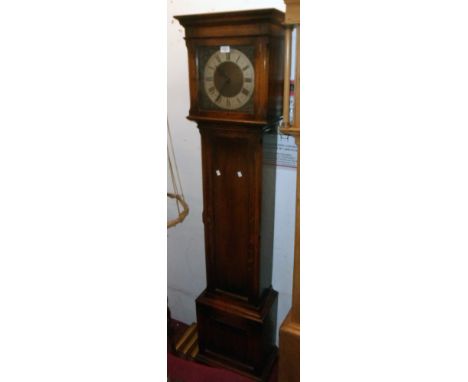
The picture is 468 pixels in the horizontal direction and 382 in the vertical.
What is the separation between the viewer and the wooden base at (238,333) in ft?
6.35

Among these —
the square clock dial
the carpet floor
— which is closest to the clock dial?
the square clock dial

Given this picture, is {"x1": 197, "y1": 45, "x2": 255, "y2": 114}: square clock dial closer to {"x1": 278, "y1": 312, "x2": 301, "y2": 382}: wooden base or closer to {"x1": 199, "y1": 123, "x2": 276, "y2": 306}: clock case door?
{"x1": 199, "y1": 123, "x2": 276, "y2": 306}: clock case door

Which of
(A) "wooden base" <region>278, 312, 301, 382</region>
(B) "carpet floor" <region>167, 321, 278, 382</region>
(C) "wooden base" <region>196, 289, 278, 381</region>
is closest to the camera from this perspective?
(A) "wooden base" <region>278, 312, 301, 382</region>

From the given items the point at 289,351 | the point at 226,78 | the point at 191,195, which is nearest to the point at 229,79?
the point at 226,78

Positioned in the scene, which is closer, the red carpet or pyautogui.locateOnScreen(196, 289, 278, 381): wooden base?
the red carpet

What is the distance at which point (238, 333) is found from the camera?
2.00 meters

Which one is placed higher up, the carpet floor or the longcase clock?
the longcase clock

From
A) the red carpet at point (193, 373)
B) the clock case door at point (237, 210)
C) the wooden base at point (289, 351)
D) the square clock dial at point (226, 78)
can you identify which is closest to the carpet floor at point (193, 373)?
the red carpet at point (193, 373)

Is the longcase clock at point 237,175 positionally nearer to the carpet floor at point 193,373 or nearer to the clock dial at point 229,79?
the clock dial at point 229,79

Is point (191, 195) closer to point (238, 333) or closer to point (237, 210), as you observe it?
point (237, 210)

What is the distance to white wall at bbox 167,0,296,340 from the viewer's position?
1960mm
